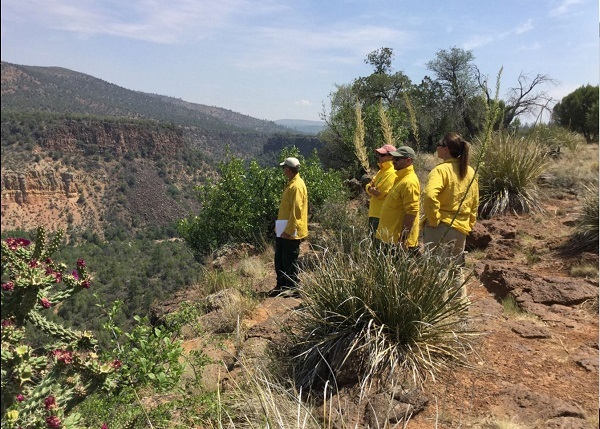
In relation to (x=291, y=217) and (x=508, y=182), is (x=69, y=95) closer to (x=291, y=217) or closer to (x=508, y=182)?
(x=508, y=182)

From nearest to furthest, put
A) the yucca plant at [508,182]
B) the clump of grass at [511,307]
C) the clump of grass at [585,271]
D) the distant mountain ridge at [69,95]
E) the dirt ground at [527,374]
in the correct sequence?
the dirt ground at [527,374]
the clump of grass at [511,307]
the clump of grass at [585,271]
the yucca plant at [508,182]
the distant mountain ridge at [69,95]

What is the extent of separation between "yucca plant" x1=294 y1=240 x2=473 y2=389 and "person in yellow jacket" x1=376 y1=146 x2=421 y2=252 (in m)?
0.68

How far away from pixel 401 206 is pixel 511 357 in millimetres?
1452

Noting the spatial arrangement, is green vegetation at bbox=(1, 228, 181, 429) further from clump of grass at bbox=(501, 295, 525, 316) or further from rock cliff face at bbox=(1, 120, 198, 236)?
rock cliff face at bbox=(1, 120, 198, 236)

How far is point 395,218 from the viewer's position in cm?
410

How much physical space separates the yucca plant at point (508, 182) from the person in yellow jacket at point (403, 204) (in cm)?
403

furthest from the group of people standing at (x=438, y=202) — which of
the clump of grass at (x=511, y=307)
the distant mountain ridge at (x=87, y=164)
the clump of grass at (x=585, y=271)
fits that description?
the distant mountain ridge at (x=87, y=164)

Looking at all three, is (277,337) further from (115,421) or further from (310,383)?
(115,421)

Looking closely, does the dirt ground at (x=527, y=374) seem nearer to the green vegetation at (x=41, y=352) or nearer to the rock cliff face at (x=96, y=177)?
the green vegetation at (x=41, y=352)

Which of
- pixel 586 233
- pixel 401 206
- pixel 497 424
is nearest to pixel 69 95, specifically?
pixel 586 233

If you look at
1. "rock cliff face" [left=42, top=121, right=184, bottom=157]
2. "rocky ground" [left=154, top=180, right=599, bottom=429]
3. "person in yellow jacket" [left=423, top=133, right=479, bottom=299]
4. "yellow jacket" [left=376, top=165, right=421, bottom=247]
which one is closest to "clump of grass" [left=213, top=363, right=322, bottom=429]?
"rocky ground" [left=154, top=180, right=599, bottom=429]

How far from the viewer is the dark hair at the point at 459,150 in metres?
3.81

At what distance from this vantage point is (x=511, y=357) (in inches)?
129

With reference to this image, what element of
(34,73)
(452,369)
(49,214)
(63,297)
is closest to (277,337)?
(452,369)
